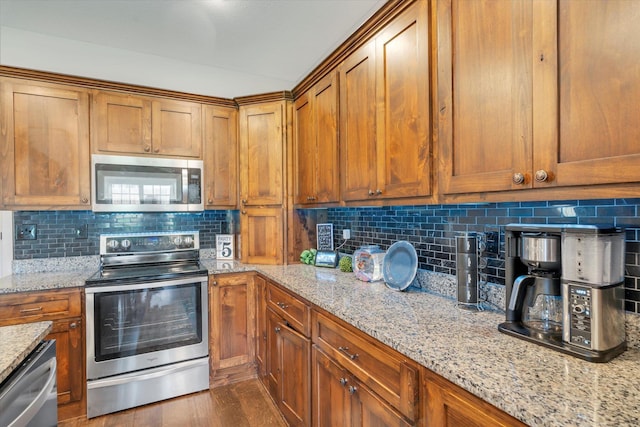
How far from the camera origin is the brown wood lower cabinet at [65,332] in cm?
201

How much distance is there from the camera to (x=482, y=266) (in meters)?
1.43

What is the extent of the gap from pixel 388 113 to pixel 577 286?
107 cm

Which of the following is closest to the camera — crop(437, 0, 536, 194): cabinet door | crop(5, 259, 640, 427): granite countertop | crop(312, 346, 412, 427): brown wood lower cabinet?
crop(5, 259, 640, 427): granite countertop

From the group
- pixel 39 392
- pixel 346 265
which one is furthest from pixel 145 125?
pixel 39 392

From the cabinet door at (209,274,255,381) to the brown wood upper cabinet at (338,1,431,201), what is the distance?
117 centimetres

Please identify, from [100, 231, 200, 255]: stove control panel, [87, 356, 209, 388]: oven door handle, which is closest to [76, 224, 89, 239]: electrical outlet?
[100, 231, 200, 255]: stove control panel

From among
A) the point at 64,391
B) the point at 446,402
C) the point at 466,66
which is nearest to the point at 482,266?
the point at 446,402

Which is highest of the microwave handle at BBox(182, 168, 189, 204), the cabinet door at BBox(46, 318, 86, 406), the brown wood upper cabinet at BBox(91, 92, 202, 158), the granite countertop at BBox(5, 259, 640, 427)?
the brown wood upper cabinet at BBox(91, 92, 202, 158)

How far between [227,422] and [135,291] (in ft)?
3.53

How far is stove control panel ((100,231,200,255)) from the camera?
8.25ft

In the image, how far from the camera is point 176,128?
106 inches

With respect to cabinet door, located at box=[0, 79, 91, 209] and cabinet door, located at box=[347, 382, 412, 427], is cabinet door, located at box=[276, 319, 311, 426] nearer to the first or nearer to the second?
cabinet door, located at box=[347, 382, 412, 427]

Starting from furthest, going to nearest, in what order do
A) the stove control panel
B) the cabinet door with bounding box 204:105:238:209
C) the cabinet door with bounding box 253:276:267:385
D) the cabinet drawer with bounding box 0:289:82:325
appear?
1. the cabinet door with bounding box 204:105:238:209
2. the stove control panel
3. the cabinet door with bounding box 253:276:267:385
4. the cabinet drawer with bounding box 0:289:82:325

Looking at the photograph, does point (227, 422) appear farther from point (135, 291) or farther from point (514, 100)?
point (514, 100)
